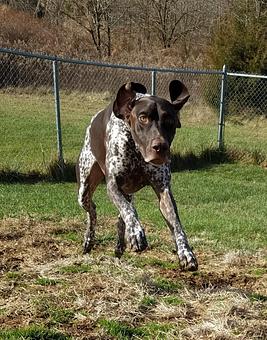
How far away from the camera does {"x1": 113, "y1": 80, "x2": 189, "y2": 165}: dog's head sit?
396 centimetres

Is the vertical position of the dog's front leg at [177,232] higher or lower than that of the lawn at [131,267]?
higher

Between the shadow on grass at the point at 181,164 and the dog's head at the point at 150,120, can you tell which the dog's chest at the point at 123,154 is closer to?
the dog's head at the point at 150,120

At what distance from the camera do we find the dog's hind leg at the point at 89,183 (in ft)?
18.3

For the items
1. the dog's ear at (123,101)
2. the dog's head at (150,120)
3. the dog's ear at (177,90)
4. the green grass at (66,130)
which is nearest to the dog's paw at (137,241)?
the dog's head at (150,120)

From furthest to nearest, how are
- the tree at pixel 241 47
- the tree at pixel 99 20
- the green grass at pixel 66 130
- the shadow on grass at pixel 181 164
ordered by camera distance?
the tree at pixel 99 20
the tree at pixel 241 47
the green grass at pixel 66 130
the shadow on grass at pixel 181 164

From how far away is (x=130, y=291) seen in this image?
4434 millimetres

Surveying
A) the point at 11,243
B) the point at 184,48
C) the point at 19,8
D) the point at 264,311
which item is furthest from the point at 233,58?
the point at 19,8

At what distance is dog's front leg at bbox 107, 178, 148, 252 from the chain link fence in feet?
29.4

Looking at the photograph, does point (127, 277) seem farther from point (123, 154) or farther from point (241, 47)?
point (241, 47)

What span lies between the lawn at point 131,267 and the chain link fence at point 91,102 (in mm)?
2607

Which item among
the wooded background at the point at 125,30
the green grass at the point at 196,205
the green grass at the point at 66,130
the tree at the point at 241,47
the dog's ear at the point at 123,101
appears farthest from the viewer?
the wooded background at the point at 125,30

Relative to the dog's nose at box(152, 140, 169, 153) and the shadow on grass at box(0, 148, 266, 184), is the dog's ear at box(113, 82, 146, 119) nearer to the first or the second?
the dog's nose at box(152, 140, 169, 153)

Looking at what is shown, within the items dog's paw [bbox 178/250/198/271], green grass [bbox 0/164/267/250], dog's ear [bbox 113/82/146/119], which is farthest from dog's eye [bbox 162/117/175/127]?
green grass [bbox 0/164/267/250]

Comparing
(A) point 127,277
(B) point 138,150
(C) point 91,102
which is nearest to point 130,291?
(A) point 127,277
